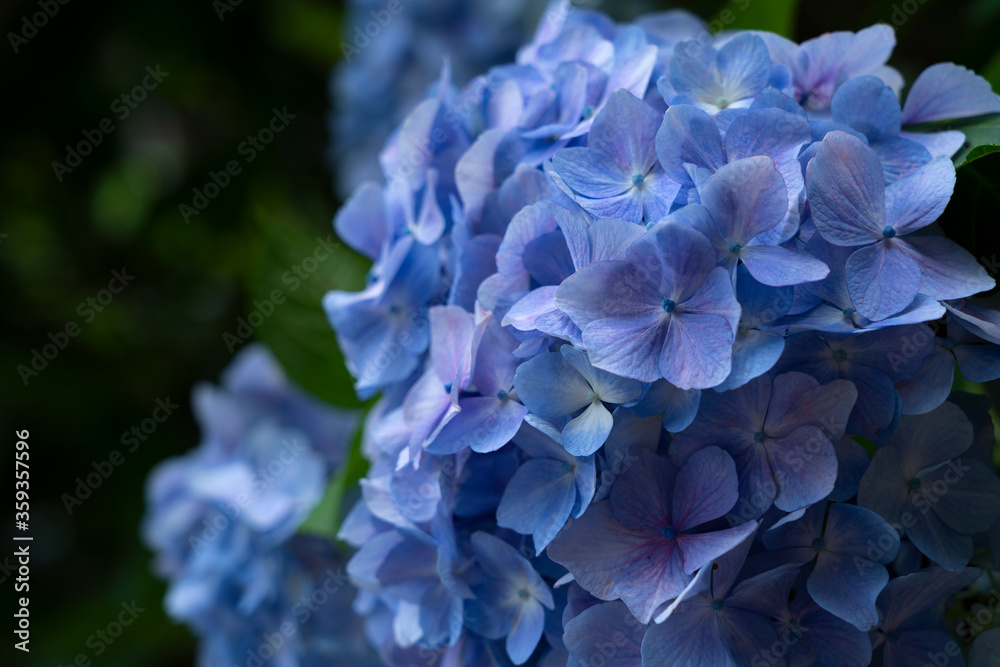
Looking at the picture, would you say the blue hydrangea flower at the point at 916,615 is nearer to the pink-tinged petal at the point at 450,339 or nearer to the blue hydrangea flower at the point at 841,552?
the blue hydrangea flower at the point at 841,552

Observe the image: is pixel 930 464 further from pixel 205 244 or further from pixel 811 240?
pixel 205 244

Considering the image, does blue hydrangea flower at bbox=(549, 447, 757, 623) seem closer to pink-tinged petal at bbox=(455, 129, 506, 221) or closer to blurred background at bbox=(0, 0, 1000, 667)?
pink-tinged petal at bbox=(455, 129, 506, 221)

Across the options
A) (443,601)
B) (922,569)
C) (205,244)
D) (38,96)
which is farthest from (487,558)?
(38,96)

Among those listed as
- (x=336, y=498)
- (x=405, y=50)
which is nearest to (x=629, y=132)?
(x=336, y=498)
